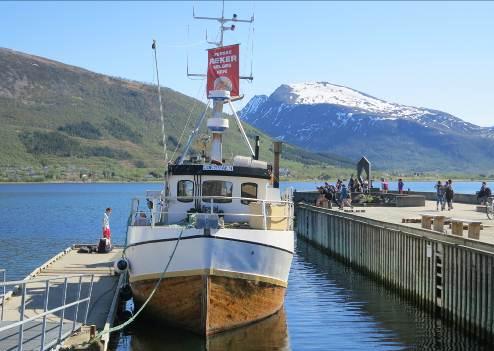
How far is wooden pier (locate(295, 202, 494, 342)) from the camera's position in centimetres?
1954

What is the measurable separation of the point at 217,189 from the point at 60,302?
19.1ft

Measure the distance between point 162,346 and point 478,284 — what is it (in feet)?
28.6

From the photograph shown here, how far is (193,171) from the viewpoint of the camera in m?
22.5

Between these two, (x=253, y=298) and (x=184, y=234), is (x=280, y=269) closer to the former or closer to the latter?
(x=253, y=298)

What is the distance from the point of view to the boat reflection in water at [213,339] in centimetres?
1944

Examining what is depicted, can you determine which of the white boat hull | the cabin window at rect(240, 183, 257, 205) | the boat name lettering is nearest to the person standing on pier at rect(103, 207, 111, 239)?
the boat name lettering

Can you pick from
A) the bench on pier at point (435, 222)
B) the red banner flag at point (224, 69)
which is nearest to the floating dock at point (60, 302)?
the red banner flag at point (224, 69)

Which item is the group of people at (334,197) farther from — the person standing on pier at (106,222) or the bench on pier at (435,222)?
the bench on pier at (435,222)

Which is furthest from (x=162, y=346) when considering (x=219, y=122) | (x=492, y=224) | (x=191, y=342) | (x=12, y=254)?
(x=12, y=254)

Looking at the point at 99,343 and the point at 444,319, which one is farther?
the point at 444,319

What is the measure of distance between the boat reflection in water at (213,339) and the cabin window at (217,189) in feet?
13.3

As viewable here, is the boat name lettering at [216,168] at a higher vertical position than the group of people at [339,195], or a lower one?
higher

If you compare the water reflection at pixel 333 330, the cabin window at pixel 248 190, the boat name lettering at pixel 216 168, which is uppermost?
the boat name lettering at pixel 216 168

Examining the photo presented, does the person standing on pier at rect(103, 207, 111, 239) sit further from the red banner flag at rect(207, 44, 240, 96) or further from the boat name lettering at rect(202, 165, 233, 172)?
the boat name lettering at rect(202, 165, 233, 172)
